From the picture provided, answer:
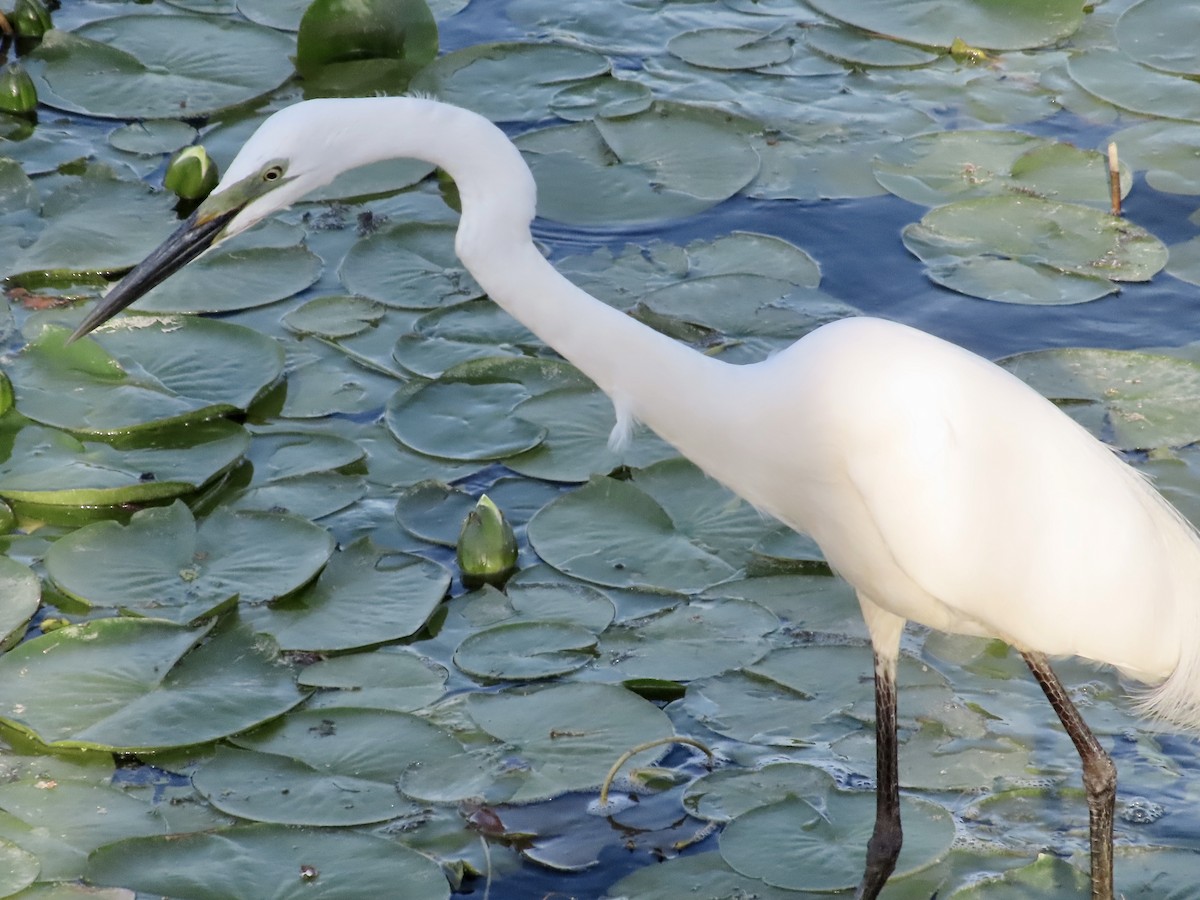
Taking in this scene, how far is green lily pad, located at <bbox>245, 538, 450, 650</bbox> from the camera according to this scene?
301cm

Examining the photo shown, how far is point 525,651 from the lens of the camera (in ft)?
9.93

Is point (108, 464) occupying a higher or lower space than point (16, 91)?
lower

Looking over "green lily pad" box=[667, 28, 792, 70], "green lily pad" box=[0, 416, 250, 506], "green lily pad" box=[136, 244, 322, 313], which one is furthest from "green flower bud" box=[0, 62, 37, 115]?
"green lily pad" box=[667, 28, 792, 70]

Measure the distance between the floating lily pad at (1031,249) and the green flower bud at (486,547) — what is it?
1430 millimetres

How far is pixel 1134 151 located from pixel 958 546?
2.44 meters

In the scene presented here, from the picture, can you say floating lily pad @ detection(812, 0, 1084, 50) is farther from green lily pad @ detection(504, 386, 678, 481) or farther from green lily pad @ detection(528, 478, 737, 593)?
green lily pad @ detection(528, 478, 737, 593)

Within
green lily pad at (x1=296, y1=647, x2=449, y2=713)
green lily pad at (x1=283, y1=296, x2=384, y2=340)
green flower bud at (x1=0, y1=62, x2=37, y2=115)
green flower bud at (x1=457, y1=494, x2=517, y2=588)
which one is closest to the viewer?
green lily pad at (x1=296, y1=647, x2=449, y2=713)

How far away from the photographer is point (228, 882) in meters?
2.45

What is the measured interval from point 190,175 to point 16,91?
0.75 metres

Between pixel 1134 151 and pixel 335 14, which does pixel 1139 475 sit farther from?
pixel 335 14

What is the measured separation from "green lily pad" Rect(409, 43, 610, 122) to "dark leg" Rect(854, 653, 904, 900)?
2460mm

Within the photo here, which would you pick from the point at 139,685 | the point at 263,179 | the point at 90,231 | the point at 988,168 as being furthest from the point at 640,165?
→ the point at 263,179

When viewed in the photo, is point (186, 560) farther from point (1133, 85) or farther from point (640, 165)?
point (1133, 85)

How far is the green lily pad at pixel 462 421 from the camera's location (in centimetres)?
347
